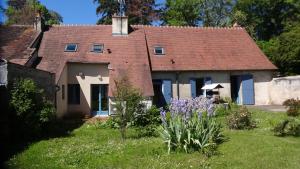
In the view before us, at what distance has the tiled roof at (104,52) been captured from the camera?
23.3 m

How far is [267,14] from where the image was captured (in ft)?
157

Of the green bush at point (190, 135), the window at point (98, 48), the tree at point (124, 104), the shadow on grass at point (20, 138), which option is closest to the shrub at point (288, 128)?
the green bush at point (190, 135)

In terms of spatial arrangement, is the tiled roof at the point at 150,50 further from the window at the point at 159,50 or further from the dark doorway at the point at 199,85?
the dark doorway at the point at 199,85

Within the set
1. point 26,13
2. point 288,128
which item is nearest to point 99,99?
point 288,128

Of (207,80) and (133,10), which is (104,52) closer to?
(207,80)

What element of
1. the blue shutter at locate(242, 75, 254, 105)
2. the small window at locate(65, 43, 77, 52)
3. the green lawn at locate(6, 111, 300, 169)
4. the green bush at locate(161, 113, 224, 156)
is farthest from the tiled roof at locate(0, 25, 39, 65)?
the blue shutter at locate(242, 75, 254, 105)

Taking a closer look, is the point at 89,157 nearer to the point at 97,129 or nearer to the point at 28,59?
the point at 97,129

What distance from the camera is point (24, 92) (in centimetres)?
1327

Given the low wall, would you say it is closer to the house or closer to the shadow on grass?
the house

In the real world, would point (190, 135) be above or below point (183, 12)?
below

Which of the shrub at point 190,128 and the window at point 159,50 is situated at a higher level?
the window at point 159,50

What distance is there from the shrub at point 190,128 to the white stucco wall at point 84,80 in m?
13.1

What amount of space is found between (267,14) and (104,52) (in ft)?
Result: 95.8

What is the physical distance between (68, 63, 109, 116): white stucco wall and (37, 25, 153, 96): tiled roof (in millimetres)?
502
